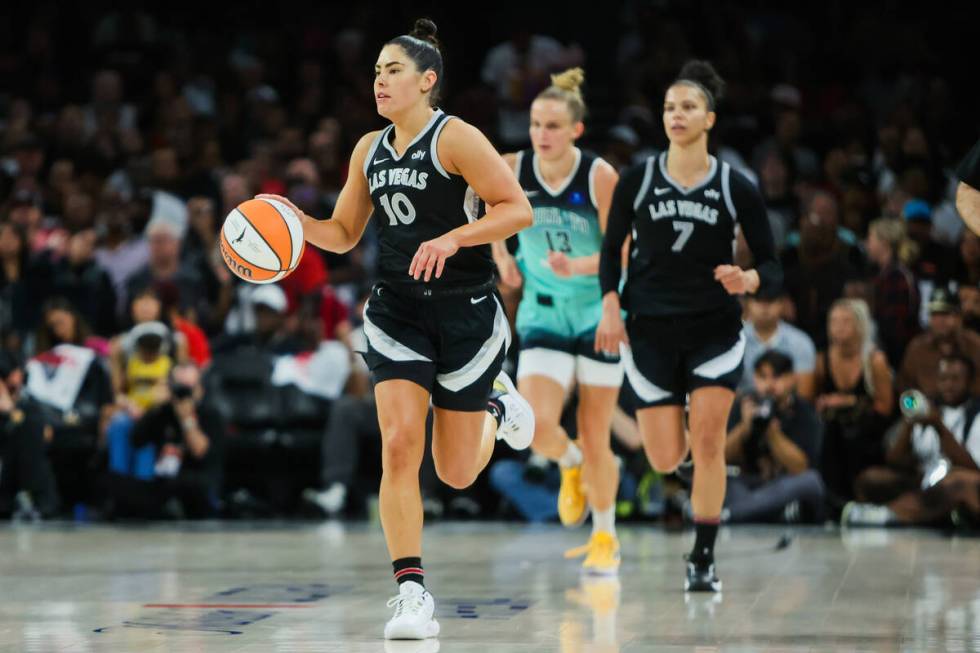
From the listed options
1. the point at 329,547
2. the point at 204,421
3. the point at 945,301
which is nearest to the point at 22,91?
the point at 204,421

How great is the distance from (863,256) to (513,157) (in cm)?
510

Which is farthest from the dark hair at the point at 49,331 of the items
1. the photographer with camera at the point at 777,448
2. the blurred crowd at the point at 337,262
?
the photographer with camera at the point at 777,448

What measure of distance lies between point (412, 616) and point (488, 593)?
1.55 meters

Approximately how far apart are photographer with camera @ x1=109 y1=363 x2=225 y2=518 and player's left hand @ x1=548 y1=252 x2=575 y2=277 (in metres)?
4.36

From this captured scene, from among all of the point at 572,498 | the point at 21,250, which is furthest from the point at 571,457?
the point at 21,250

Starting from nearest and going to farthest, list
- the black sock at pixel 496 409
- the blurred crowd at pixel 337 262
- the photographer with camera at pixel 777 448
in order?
the black sock at pixel 496 409, the photographer with camera at pixel 777 448, the blurred crowd at pixel 337 262

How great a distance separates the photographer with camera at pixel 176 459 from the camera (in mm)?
11172

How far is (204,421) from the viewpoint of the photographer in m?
11.2

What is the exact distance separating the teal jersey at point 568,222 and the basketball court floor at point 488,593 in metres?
1.41

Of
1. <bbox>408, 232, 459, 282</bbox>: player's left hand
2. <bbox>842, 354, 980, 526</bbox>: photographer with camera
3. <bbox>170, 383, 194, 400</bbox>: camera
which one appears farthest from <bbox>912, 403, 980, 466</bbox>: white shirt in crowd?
<bbox>408, 232, 459, 282</bbox>: player's left hand

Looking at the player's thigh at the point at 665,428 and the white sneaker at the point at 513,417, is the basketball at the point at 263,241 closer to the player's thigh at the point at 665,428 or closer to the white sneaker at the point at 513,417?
the white sneaker at the point at 513,417

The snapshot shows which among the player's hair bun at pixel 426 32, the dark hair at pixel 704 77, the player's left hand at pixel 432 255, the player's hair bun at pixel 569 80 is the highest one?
the player's hair bun at pixel 569 80

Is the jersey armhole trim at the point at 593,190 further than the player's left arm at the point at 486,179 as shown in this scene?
Yes

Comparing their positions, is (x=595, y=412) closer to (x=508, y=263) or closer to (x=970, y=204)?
(x=508, y=263)
